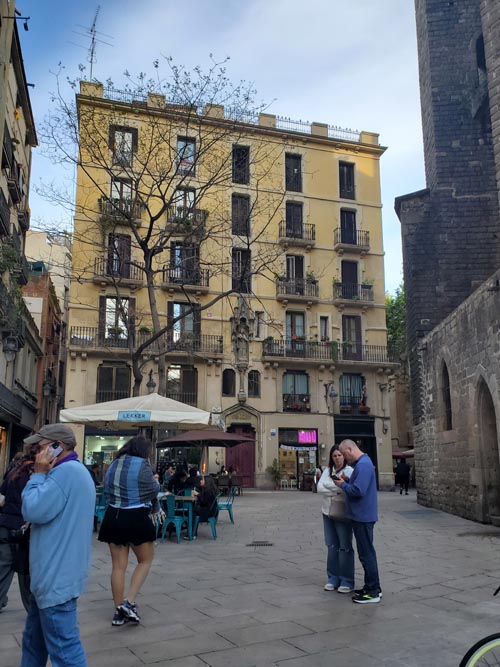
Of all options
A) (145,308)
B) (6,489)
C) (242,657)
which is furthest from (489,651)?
(145,308)

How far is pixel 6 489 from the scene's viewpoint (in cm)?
560

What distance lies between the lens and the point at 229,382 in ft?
102

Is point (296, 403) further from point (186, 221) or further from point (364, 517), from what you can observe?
point (364, 517)

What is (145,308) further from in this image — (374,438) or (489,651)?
(489,651)

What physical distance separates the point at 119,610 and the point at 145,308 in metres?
25.5

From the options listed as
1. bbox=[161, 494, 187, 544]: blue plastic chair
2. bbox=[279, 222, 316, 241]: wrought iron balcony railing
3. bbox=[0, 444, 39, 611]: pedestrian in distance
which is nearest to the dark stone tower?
bbox=[161, 494, 187, 544]: blue plastic chair

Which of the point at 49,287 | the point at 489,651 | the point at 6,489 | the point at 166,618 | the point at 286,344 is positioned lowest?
the point at 166,618

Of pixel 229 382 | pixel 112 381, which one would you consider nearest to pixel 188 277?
pixel 229 382

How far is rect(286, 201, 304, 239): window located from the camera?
33.5m

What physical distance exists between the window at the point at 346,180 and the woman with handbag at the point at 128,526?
31.9 m

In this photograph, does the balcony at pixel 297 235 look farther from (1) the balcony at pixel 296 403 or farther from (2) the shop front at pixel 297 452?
(2) the shop front at pixel 297 452

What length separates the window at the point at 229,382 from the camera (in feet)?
102

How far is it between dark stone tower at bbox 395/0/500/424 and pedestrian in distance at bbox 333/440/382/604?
1387 cm

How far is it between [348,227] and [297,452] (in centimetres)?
1356
